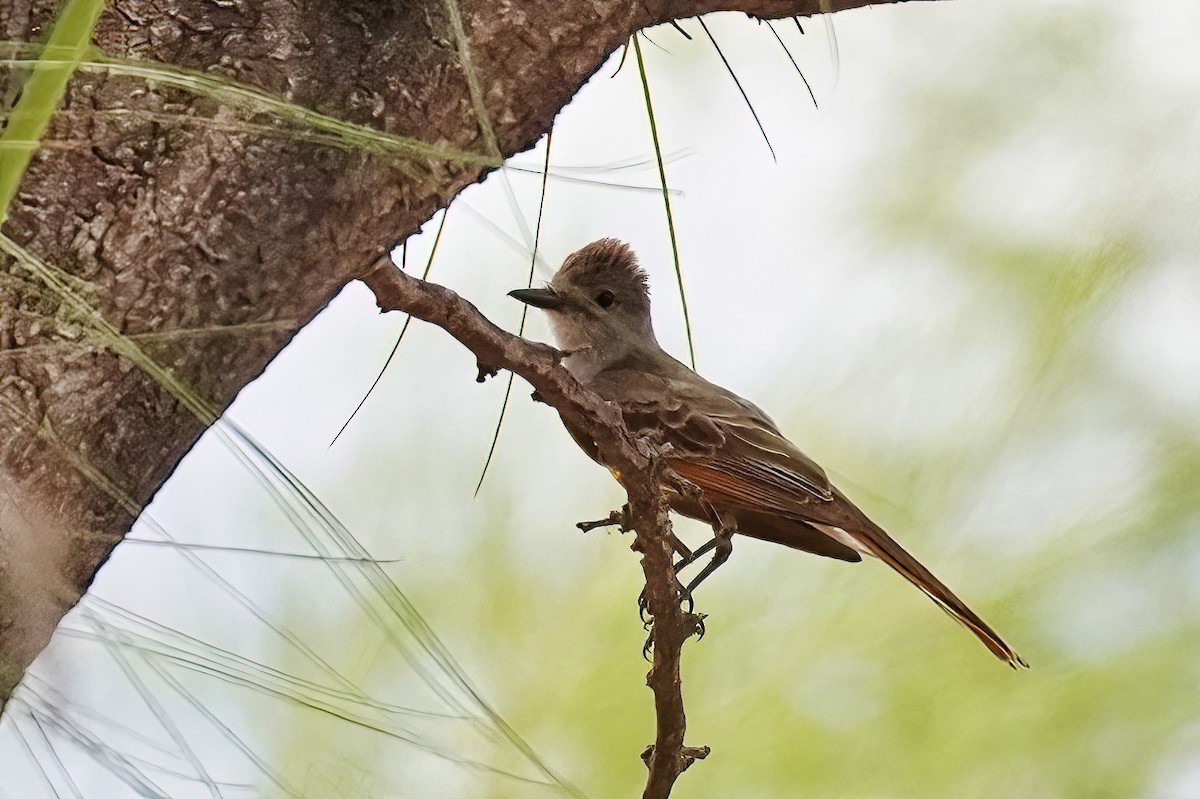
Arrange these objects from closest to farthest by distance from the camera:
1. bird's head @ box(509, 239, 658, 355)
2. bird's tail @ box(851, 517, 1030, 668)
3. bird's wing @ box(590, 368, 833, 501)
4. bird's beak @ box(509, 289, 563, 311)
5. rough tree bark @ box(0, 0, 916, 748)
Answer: rough tree bark @ box(0, 0, 916, 748), bird's tail @ box(851, 517, 1030, 668), bird's wing @ box(590, 368, 833, 501), bird's beak @ box(509, 289, 563, 311), bird's head @ box(509, 239, 658, 355)

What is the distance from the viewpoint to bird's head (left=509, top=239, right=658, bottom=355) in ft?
7.64

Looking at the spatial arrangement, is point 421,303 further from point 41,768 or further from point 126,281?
point 41,768

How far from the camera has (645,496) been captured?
4.51 feet

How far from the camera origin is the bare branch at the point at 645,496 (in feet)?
4.06

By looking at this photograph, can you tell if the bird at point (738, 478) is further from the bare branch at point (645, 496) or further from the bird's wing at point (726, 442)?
the bare branch at point (645, 496)

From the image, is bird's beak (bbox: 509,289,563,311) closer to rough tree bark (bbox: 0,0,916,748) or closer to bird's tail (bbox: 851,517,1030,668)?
bird's tail (bbox: 851,517,1030,668)

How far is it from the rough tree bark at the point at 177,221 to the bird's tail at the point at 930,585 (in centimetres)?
107

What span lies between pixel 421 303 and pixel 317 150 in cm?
21

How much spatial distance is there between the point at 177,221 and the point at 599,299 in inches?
58.3

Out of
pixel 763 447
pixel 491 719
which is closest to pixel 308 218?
pixel 491 719

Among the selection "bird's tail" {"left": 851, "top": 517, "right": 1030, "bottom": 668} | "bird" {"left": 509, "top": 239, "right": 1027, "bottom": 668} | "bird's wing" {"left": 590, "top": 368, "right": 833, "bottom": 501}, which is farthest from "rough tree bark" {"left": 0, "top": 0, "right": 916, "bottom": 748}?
"bird's tail" {"left": 851, "top": 517, "right": 1030, "bottom": 668}

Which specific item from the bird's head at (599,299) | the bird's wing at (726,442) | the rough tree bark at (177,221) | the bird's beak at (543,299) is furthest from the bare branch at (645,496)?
the bird's head at (599,299)

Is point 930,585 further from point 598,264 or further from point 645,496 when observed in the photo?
point 598,264

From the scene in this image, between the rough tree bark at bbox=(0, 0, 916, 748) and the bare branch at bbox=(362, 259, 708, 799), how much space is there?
0.21 meters
